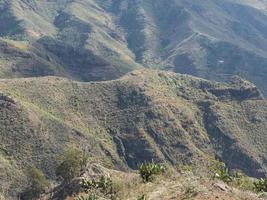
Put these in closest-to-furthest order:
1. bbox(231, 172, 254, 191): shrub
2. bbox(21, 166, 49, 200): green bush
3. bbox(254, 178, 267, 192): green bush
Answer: bbox(231, 172, 254, 191): shrub, bbox(254, 178, 267, 192): green bush, bbox(21, 166, 49, 200): green bush

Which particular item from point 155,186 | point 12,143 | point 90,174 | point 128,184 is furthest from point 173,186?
point 12,143

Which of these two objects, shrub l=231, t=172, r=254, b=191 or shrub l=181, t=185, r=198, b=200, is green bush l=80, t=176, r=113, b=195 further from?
shrub l=231, t=172, r=254, b=191

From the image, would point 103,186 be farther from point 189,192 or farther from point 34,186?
point 34,186

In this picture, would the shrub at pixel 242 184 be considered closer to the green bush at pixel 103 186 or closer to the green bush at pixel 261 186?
the green bush at pixel 261 186

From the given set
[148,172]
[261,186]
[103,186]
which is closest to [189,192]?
[148,172]

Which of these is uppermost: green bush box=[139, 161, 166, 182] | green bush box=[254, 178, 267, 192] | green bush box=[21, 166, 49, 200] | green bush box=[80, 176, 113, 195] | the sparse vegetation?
the sparse vegetation

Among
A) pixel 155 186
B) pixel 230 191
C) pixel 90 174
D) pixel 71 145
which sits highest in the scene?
pixel 230 191

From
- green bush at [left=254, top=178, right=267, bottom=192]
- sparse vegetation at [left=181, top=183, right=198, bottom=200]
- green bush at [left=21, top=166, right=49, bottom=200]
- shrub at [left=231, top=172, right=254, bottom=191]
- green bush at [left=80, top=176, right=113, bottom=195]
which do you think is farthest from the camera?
green bush at [left=21, top=166, right=49, bottom=200]

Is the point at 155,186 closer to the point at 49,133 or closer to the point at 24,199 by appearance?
the point at 24,199

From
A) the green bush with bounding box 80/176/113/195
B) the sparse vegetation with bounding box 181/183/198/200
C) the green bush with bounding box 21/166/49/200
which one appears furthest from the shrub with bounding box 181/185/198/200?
the green bush with bounding box 21/166/49/200

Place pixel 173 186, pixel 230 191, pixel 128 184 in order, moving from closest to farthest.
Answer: pixel 230 191 → pixel 173 186 → pixel 128 184

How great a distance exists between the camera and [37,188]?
144 meters

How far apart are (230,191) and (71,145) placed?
521 feet

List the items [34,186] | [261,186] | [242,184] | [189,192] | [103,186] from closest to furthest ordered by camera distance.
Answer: [189,192] < [103,186] < [242,184] < [261,186] < [34,186]
